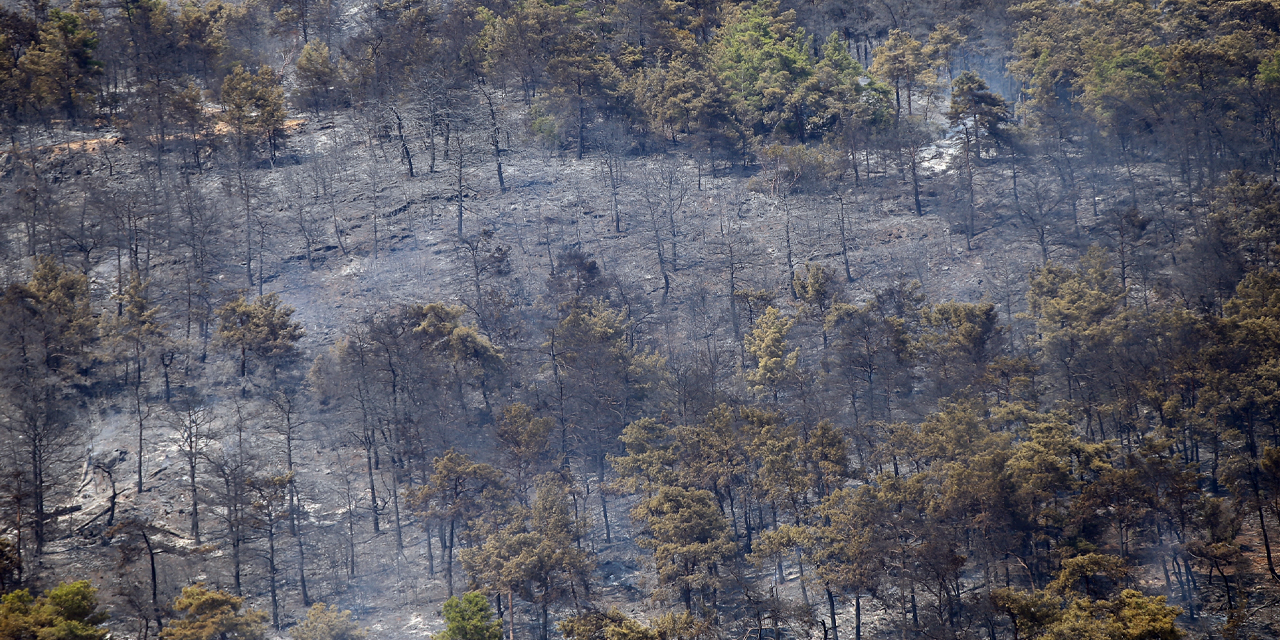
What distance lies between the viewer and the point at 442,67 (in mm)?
101562

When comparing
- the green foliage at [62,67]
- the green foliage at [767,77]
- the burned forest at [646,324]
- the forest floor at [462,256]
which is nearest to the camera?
the burned forest at [646,324]

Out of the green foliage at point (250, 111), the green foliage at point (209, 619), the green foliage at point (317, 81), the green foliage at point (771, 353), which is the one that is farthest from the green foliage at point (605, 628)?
the green foliage at point (317, 81)

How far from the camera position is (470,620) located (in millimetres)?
46219

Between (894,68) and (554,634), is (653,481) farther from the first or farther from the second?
(894,68)

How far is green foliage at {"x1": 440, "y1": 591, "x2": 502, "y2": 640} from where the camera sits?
46.1 meters

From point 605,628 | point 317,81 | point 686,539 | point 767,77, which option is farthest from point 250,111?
point 605,628

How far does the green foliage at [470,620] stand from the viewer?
46.1m

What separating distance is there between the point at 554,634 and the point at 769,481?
41.5 ft

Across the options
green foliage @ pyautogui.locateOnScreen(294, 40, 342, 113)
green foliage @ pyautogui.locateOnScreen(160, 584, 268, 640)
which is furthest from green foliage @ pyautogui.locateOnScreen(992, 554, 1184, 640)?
green foliage @ pyautogui.locateOnScreen(294, 40, 342, 113)

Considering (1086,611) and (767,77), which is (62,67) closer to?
(767,77)

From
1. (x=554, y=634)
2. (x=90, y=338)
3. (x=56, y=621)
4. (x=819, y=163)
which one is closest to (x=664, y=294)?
(x=819, y=163)

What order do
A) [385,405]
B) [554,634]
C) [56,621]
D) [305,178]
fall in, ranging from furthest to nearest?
1. [305,178]
2. [385,405]
3. [554,634]
4. [56,621]

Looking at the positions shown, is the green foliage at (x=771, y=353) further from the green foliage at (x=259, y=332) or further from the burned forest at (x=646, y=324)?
the green foliage at (x=259, y=332)

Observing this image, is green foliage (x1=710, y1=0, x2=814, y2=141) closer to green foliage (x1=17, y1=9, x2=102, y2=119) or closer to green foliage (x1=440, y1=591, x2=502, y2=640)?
green foliage (x1=17, y1=9, x2=102, y2=119)
